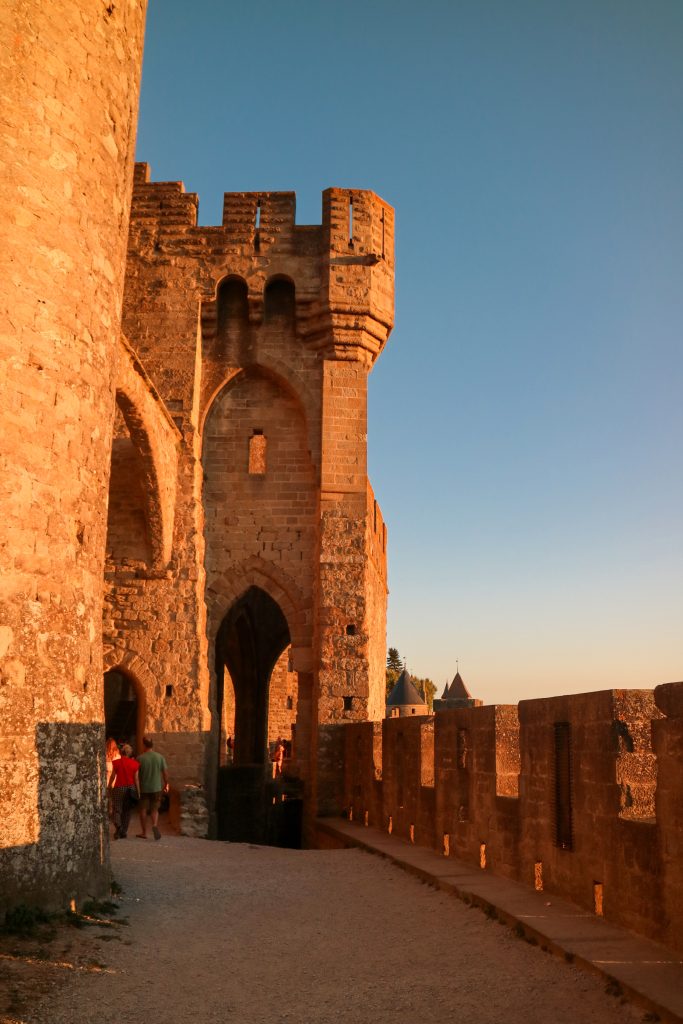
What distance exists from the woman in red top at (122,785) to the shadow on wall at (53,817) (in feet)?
13.8

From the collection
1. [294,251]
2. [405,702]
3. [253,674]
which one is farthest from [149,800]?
[405,702]

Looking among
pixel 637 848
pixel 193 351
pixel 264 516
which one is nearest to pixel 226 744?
pixel 264 516

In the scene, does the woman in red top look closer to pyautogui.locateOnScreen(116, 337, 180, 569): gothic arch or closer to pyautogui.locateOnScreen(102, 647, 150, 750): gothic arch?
pyautogui.locateOnScreen(102, 647, 150, 750): gothic arch

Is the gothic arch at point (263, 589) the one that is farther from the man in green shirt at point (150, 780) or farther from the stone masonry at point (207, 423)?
the man in green shirt at point (150, 780)

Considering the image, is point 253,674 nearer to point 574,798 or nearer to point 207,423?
point 207,423

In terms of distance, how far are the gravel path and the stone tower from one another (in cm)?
665

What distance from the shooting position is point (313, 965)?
18.0ft

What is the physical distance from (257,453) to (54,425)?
9691mm

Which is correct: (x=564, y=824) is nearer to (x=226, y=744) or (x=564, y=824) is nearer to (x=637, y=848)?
(x=637, y=848)

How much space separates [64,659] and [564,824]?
10.8 ft

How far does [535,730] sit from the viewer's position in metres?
6.88

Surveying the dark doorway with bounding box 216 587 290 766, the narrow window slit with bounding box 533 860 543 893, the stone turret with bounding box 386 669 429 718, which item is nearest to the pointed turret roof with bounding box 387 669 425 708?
the stone turret with bounding box 386 669 429 718

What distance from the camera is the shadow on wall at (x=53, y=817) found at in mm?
5648

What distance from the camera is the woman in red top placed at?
10883 millimetres
